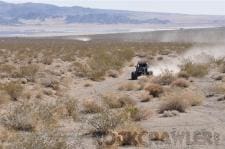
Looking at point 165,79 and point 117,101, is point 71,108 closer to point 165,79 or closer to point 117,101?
point 117,101

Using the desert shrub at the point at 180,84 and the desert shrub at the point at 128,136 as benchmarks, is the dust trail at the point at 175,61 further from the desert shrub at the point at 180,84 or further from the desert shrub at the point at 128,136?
the desert shrub at the point at 128,136

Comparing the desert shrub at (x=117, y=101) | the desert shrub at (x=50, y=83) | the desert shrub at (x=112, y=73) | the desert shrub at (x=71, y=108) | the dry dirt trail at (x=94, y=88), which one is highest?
the desert shrub at (x=71, y=108)

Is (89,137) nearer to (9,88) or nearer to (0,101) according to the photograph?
(0,101)

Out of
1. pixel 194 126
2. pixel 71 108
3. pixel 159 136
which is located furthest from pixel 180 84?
pixel 159 136

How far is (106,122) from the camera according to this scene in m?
15.7

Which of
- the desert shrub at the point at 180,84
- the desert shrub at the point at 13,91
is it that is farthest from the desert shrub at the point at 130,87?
the desert shrub at the point at 13,91

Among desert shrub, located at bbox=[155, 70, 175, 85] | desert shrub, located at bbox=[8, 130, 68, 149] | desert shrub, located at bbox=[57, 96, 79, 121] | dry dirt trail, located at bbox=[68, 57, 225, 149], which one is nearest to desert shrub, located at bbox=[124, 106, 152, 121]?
dry dirt trail, located at bbox=[68, 57, 225, 149]

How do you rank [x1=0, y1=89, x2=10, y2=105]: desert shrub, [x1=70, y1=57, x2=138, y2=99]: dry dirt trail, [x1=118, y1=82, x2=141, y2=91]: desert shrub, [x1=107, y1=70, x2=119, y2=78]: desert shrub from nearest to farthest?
[x1=0, y1=89, x2=10, y2=105]: desert shrub < [x1=70, y1=57, x2=138, y2=99]: dry dirt trail < [x1=118, y1=82, x2=141, y2=91]: desert shrub < [x1=107, y1=70, x2=119, y2=78]: desert shrub

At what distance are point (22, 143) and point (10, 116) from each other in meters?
5.33

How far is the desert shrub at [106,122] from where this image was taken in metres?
15.7

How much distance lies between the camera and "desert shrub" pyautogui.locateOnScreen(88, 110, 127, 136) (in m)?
15.7

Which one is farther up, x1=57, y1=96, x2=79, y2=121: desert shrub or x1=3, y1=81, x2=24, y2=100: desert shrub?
x1=57, y1=96, x2=79, y2=121: desert shrub

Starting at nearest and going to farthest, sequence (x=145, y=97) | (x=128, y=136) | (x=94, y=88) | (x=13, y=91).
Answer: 1. (x=128, y=136)
2. (x=145, y=97)
3. (x=13, y=91)
4. (x=94, y=88)

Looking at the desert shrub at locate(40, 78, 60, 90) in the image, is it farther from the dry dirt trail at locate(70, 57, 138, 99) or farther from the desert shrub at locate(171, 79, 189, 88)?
the desert shrub at locate(171, 79, 189, 88)
